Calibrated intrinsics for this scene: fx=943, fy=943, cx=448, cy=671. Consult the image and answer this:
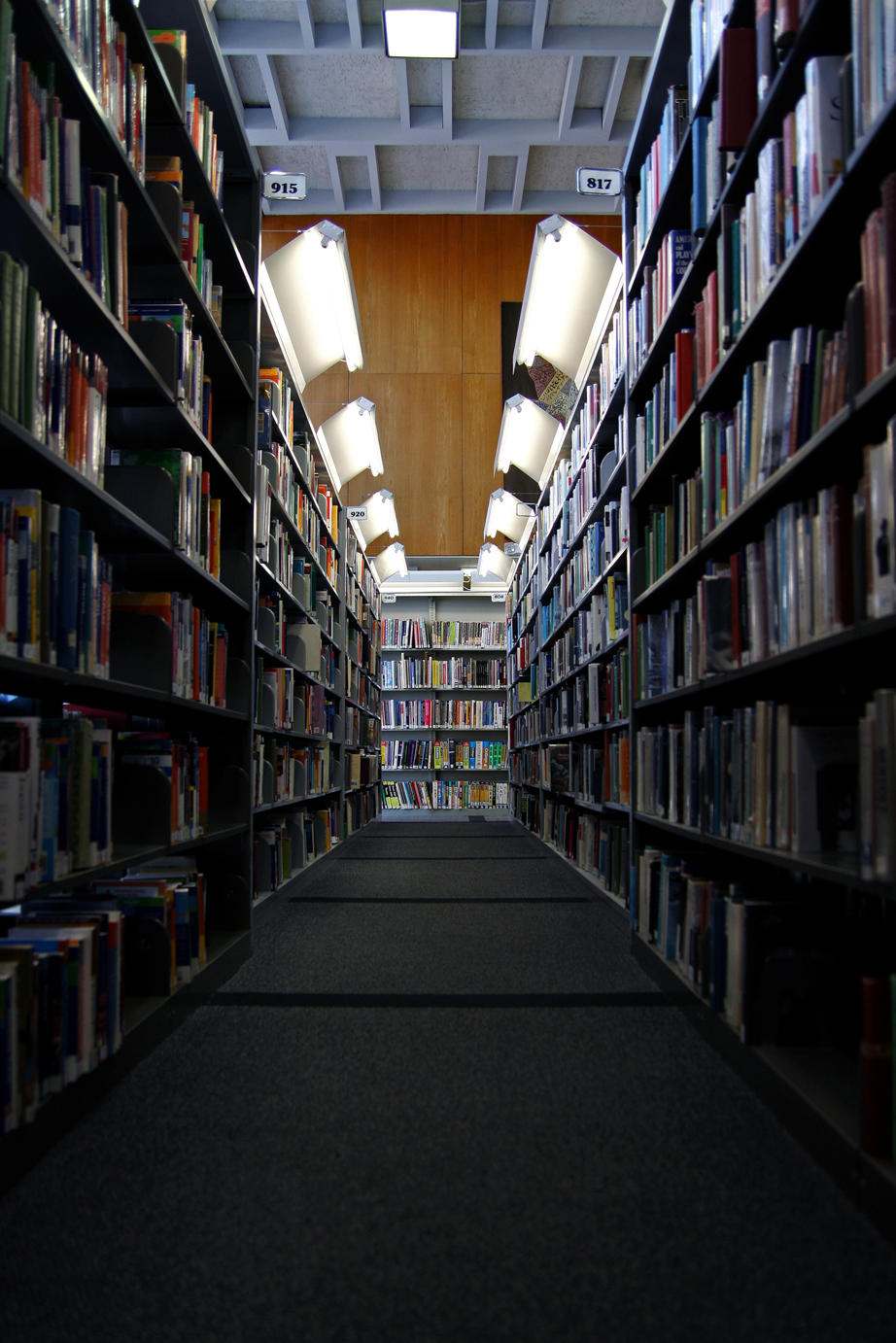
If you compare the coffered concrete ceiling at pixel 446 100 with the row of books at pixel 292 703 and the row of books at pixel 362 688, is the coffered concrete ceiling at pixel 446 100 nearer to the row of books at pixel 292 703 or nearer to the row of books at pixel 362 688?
the row of books at pixel 292 703

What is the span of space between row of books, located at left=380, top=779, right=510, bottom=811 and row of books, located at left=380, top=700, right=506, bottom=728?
22.2 inches

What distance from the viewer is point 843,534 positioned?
135cm

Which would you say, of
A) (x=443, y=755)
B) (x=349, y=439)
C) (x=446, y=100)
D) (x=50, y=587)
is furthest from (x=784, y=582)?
(x=443, y=755)

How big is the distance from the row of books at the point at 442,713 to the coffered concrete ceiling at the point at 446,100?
4437 mm

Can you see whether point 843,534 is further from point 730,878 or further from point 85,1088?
point 85,1088

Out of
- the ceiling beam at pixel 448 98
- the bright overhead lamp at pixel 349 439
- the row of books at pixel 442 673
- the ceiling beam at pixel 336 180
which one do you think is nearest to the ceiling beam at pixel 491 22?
the ceiling beam at pixel 448 98

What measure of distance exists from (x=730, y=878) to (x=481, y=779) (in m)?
6.97

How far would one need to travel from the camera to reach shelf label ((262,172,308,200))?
3.32 meters

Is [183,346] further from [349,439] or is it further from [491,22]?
[491,22]

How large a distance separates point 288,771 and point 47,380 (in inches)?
104

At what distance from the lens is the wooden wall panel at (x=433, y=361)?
896 centimetres

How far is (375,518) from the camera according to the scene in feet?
22.6

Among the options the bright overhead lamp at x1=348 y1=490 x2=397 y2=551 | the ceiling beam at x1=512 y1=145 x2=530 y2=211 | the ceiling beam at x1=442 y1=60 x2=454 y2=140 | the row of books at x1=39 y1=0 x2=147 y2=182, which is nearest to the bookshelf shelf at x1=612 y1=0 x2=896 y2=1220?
the row of books at x1=39 y1=0 x2=147 y2=182

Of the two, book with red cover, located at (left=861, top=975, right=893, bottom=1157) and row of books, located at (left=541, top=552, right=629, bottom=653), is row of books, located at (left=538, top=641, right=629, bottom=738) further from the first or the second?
book with red cover, located at (left=861, top=975, right=893, bottom=1157)
